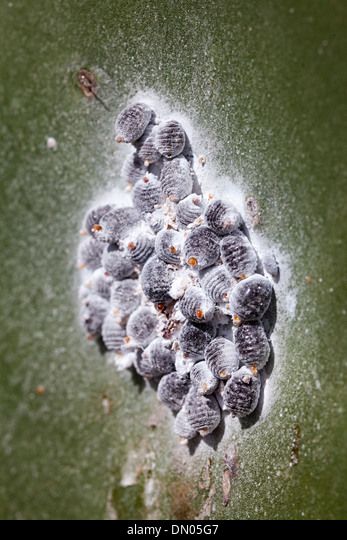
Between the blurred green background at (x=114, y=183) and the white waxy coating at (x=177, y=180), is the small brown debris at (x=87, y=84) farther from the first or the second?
the white waxy coating at (x=177, y=180)

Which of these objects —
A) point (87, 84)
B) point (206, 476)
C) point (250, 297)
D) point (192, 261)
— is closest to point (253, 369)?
point (250, 297)

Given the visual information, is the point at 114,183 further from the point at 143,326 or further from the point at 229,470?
the point at 229,470

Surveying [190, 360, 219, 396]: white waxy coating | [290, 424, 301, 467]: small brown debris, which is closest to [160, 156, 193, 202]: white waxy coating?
[190, 360, 219, 396]: white waxy coating

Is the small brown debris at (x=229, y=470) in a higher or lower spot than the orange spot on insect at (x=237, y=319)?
lower

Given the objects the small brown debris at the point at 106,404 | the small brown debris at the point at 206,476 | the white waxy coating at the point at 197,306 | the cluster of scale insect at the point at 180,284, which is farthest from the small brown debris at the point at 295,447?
the small brown debris at the point at 106,404
